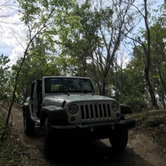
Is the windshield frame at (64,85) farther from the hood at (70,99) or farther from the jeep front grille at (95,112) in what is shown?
the jeep front grille at (95,112)

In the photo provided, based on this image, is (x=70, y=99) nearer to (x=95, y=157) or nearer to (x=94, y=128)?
(x=94, y=128)

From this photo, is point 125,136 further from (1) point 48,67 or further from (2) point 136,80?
(2) point 136,80

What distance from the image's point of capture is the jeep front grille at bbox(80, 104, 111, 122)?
413 cm

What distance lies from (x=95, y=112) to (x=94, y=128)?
0.41 metres

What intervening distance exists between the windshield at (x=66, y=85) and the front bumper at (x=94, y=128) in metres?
1.83

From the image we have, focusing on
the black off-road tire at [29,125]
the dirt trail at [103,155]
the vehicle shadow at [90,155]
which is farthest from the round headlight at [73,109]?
the black off-road tire at [29,125]

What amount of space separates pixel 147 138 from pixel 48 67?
13021 millimetres

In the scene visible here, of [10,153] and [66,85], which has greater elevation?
[66,85]

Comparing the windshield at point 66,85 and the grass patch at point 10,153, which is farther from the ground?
the windshield at point 66,85

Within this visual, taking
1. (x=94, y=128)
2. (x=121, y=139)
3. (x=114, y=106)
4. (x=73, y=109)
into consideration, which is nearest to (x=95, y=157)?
(x=121, y=139)

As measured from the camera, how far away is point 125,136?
4.91 m

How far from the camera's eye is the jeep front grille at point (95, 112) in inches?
163

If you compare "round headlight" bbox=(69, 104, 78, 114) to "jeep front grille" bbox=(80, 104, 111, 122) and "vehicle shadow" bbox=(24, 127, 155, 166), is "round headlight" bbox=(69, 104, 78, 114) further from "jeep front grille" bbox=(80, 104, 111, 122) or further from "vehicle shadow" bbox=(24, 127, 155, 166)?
"vehicle shadow" bbox=(24, 127, 155, 166)

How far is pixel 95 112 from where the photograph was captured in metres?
4.22
